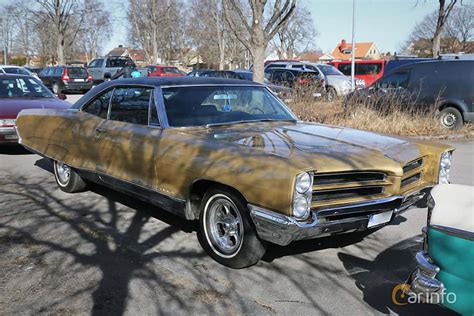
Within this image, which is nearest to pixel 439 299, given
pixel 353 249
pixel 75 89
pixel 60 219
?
pixel 353 249

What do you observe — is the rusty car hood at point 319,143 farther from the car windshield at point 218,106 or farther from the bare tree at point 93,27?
the bare tree at point 93,27

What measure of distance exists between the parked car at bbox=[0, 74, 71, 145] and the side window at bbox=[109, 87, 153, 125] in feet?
13.7

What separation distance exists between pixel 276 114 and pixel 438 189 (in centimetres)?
282

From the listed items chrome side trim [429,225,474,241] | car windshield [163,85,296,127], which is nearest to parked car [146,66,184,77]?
car windshield [163,85,296,127]

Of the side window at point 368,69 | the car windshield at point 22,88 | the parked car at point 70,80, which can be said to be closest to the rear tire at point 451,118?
the car windshield at point 22,88

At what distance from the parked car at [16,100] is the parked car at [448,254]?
7.88 meters

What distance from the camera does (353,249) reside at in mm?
4406

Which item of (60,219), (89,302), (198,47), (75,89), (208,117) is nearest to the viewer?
(89,302)

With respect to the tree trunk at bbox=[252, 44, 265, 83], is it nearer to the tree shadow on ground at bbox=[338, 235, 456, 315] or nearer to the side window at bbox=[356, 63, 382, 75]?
the tree shadow on ground at bbox=[338, 235, 456, 315]

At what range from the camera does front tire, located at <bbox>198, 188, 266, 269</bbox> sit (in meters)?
3.75

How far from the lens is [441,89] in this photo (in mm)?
12062

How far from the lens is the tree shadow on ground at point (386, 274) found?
3.28 metres

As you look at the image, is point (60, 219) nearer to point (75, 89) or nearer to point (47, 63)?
point (75, 89)

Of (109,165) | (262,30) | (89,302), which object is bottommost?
(89,302)
